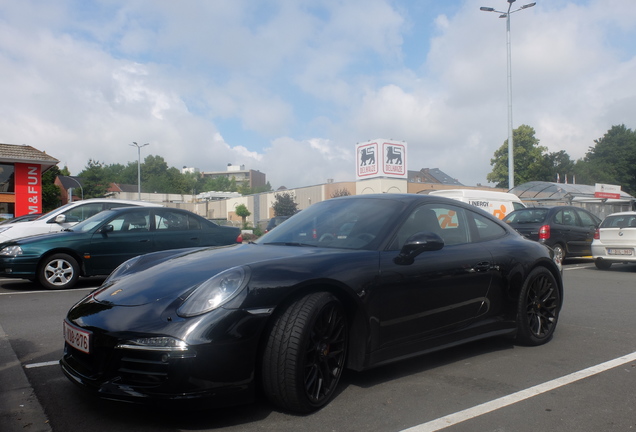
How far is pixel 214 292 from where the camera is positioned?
10.2 feet

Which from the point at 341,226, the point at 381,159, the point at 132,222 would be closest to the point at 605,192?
the point at 381,159

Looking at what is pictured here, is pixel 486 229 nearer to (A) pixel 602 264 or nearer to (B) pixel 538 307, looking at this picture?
(B) pixel 538 307

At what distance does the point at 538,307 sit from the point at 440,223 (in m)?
1.39

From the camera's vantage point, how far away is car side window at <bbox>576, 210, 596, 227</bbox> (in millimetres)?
14422

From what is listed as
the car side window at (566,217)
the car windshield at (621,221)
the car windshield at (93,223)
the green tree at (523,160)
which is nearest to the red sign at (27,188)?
the car windshield at (93,223)

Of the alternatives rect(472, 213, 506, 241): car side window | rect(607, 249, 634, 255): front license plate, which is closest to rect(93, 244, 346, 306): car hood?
rect(472, 213, 506, 241): car side window

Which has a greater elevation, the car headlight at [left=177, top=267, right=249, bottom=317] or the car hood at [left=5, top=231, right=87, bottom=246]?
the car hood at [left=5, top=231, right=87, bottom=246]

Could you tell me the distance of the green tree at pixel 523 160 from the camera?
61750 millimetres

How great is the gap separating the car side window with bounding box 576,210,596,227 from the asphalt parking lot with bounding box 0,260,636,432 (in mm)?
9658

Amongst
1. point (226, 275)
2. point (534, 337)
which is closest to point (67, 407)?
point (226, 275)

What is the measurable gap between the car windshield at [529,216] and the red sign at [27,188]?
63.4 feet

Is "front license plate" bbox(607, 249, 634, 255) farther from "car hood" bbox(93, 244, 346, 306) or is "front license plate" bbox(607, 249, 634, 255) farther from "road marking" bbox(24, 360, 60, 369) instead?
"road marking" bbox(24, 360, 60, 369)

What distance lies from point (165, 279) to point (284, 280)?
779 millimetres

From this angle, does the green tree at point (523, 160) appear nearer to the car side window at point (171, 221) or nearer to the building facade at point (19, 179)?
the building facade at point (19, 179)
